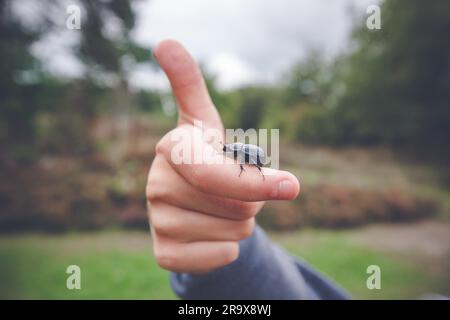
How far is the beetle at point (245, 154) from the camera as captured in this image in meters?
1.19

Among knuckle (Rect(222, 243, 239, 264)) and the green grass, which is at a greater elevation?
the green grass

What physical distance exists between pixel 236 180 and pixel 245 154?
0.14 m

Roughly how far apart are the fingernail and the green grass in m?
5.14

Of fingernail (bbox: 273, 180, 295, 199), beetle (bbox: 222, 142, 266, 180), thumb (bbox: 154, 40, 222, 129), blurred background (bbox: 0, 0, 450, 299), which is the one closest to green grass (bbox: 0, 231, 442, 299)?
blurred background (bbox: 0, 0, 450, 299)

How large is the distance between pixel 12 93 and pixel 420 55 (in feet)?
34.0

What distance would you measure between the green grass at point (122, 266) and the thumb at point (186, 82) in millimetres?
4817

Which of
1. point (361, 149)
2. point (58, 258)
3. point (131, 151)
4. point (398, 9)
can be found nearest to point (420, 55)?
point (398, 9)

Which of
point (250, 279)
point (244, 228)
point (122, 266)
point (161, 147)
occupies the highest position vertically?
point (122, 266)

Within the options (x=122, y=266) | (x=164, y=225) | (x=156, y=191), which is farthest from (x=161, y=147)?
(x=122, y=266)

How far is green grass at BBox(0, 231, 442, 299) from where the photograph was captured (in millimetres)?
6121

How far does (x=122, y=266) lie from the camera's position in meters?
6.86

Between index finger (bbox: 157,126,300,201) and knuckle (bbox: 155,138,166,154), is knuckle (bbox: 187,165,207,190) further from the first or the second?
knuckle (bbox: 155,138,166,154)

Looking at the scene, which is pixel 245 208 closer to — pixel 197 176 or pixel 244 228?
pixel 244 228

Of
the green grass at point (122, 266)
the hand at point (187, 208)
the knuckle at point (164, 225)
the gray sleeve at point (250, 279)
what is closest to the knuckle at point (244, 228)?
the hand at point (187, 208)
